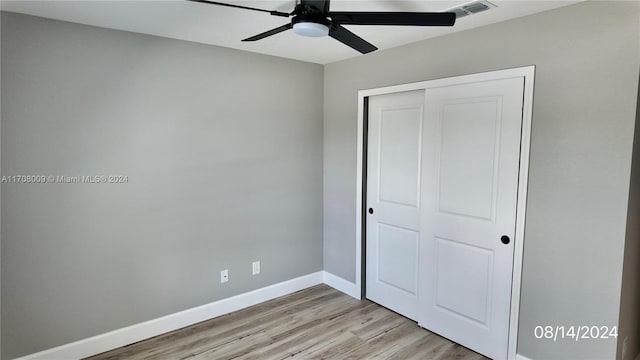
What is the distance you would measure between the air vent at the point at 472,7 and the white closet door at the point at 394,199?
31.8 inches

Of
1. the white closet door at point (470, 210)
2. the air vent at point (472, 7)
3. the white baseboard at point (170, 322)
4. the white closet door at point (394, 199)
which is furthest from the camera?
the white closet door at point (394, 199)

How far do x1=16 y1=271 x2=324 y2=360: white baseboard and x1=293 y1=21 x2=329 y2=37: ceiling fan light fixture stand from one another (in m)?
2.60

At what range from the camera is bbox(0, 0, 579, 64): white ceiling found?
82.8 inches

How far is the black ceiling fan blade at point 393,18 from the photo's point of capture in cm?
158

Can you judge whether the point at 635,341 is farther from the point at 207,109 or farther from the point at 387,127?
the point at 207,109

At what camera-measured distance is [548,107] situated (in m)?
2.22

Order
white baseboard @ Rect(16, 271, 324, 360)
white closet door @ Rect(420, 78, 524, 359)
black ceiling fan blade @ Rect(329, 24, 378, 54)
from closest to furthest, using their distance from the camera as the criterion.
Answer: black ceiling fan blade @ Rect(329, 24, 378, 54), white closet door @ Rect(420, 78, 524, 359), white baseboard @ Rect(16, 271, 324, 360)

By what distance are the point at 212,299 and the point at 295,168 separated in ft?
4.98

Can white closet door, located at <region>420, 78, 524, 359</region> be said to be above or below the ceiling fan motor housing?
below

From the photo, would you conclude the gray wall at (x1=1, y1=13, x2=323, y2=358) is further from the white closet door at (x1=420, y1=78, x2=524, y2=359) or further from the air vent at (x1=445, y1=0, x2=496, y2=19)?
the air vent at (x1=445, y1=0, x2=496, y2=19)

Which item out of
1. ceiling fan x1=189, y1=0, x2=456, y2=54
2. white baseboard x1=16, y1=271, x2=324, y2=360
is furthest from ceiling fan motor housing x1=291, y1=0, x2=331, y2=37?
white baseboard x1=16, y1=271, x2=324, y2=360

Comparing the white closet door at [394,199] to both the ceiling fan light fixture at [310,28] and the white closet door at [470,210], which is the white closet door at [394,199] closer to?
the white closet door at [470,210]
